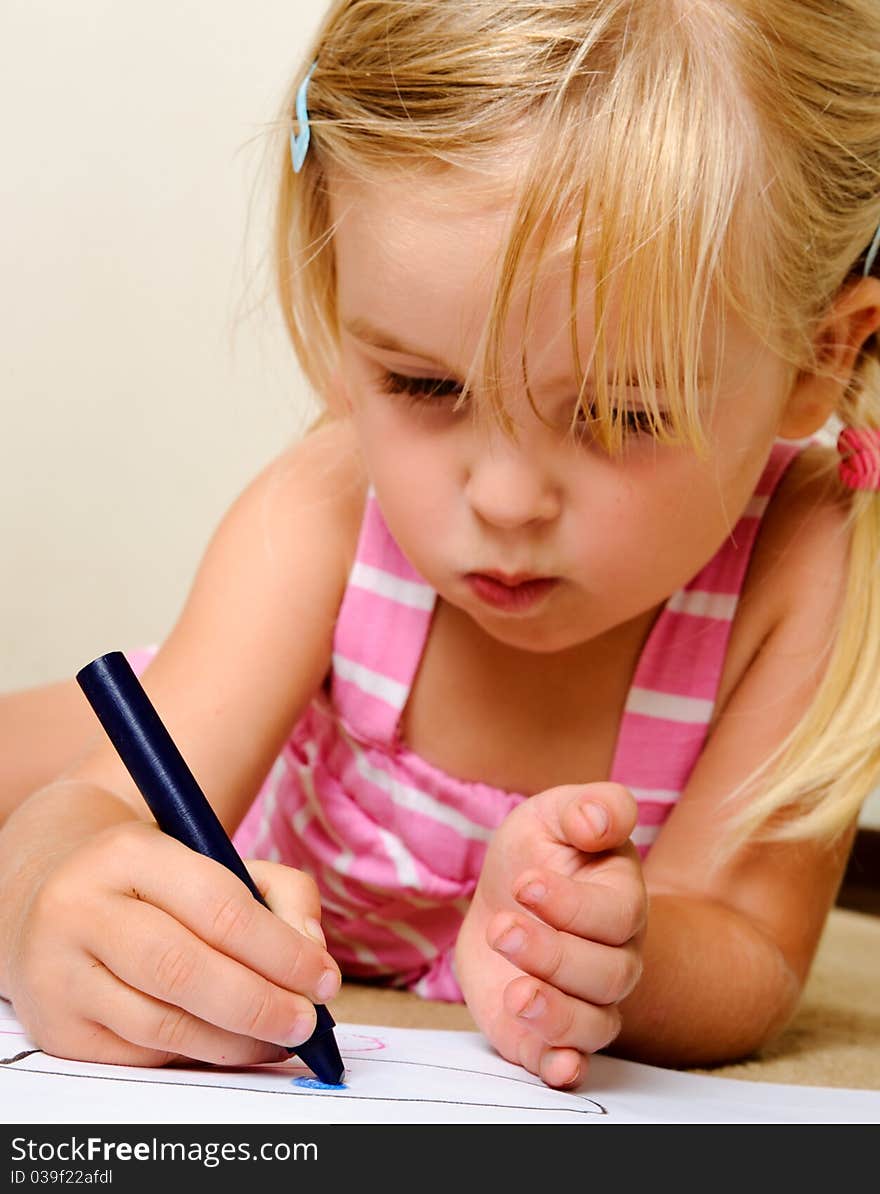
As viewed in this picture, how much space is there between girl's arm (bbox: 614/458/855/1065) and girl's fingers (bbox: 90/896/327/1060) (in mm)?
193

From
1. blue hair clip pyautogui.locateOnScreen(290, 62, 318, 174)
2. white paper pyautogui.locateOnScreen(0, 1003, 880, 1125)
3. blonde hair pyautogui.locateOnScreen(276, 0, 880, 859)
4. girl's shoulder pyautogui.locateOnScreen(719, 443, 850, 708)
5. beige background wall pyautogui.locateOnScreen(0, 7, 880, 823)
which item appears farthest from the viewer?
beige background wall pyautogui.locateOnScreen(0, 7, 880, 823)

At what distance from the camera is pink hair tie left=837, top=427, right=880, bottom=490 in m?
0.75

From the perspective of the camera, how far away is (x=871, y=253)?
703mm

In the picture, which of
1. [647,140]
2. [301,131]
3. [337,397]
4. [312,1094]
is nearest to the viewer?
[312,1094]

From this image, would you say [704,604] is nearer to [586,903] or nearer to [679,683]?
[679,683]

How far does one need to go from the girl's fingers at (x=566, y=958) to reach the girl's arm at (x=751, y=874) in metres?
0.10

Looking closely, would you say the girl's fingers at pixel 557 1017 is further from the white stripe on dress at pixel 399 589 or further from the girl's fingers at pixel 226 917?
the white stripe on dress at pixel 399 589

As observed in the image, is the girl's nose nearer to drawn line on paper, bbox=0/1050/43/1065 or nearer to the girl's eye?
the girl's eye

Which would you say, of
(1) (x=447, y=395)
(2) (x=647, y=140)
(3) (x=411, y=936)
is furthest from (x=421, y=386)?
(3) (x=411, y=936)

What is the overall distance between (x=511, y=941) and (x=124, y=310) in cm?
89

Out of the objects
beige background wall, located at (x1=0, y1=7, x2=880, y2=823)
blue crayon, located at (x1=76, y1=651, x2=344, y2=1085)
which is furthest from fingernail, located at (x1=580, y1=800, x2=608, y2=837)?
beige background wall, located at (x1=0, y1=7, x2=880, y2=823)

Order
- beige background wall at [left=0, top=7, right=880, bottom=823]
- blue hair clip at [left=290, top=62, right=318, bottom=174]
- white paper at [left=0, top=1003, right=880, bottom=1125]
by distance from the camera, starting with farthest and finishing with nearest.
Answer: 1. beige background wall at [left=0, top=7, right=880, bottom=823]
2. blue hair clip at [left=290, top=62, right=318, bottom=174]
3. white paper at [left=0, top=1003, right=880, bottom=1125]

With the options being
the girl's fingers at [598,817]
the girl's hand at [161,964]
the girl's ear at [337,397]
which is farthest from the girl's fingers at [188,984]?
the girl's ear at [337,397]
